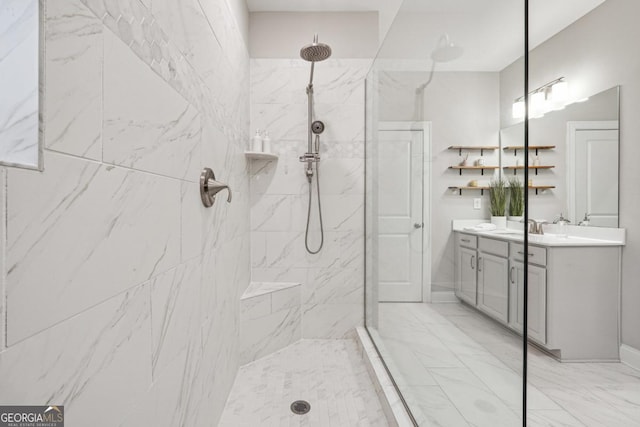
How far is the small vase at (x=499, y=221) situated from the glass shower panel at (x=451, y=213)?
2cm

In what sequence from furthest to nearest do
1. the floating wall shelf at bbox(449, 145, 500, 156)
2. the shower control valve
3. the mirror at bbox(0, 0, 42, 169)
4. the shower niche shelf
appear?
the shower control valve < the shower niche shelf < the floating wall shelf at bbox(449, 145, 500, 156) < the mirror at bbox(0, 0, 42, 169)

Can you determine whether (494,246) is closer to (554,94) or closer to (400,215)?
(400,215)

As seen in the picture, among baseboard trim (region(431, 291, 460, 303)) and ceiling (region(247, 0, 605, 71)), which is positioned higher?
ceiling (region(247, 0, 605, 71))

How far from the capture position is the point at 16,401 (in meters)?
0.40

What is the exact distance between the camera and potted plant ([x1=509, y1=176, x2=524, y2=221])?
2.66 ft

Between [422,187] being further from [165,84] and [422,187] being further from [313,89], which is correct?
[313,89]

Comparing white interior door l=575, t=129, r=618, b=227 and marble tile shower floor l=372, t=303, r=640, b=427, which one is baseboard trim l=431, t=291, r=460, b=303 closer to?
marble tile shower floor l=372, t=303, r=640, b=427

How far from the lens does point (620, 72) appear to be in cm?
192

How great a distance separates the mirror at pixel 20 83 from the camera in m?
0.38

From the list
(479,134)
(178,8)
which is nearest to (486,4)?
(479,134)

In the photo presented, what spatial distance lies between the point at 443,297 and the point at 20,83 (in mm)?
1365

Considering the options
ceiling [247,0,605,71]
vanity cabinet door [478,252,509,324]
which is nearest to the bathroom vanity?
vanity cabinet door [478,252,509,324]

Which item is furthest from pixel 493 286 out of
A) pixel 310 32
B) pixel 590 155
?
pixel 310 32

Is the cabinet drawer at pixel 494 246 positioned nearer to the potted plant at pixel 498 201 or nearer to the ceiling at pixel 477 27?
the potted plant at pixel 498 201
